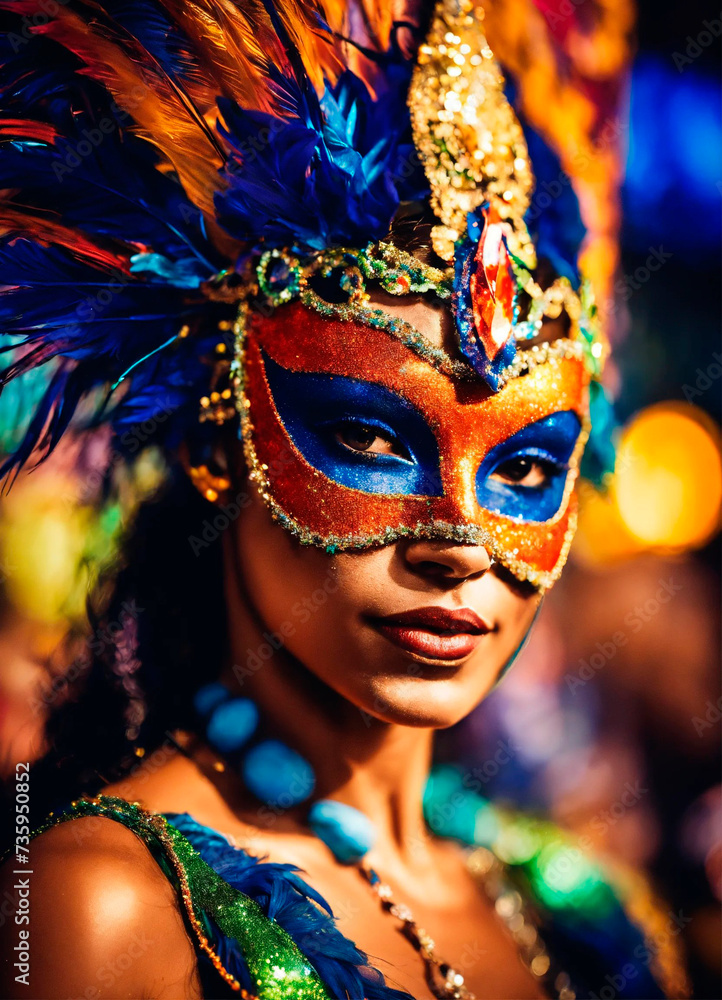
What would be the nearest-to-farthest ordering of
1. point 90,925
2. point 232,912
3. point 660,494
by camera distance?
point 90,925 < point 232,912 < point 660,494

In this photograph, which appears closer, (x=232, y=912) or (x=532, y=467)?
(x=232, y=912)

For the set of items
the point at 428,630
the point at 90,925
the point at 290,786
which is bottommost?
the point at 290,786

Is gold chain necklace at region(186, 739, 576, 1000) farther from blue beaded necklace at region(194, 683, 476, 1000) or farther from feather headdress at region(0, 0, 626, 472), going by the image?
feather headdress at region(0, 0, 626, 472)

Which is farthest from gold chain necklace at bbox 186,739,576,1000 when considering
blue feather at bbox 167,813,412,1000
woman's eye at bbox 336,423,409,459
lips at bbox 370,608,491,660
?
woman's eye at bbox 336,423,409,459

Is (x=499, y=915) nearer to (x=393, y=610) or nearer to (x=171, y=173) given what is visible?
(x=393, y=610)

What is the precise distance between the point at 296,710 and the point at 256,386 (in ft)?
2.19

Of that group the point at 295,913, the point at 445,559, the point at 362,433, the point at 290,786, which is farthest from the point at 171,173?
the point at 295,913

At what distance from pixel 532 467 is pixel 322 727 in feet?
2.26

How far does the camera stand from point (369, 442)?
5.15ft

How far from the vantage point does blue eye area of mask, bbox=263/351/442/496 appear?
1538 millimetres

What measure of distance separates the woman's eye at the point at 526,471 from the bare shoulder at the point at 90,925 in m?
0.93

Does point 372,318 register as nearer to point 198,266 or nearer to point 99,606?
point 198,266

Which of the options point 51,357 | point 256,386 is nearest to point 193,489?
point 256,386

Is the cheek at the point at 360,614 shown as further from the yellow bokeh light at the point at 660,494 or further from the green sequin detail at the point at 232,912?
the yellow bokeh light at the point at 660,494
